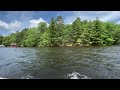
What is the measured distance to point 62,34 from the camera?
299 inches

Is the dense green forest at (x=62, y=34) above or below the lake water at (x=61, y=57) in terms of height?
above

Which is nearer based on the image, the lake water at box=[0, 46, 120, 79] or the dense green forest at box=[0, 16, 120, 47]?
the dense green forest at box=[0, 16, 120, 47]

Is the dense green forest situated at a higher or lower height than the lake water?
higher

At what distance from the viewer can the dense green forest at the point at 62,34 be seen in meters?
6.34

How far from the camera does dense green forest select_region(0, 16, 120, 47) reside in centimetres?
634

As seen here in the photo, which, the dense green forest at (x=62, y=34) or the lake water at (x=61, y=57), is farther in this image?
the lake water at (x=61, y=57)

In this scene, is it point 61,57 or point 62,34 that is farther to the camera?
point 61,57

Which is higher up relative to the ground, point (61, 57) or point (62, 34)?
point (62, 34)
